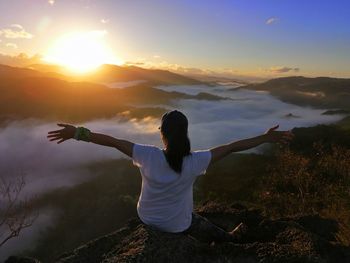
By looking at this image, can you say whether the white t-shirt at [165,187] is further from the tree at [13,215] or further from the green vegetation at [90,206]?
the green vegetation at [90,206]

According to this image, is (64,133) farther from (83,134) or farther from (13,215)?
(13,215)

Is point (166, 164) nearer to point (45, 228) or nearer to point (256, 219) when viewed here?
point (256, 219)

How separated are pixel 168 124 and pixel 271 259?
2.13 m

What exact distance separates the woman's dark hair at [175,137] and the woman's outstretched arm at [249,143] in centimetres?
42

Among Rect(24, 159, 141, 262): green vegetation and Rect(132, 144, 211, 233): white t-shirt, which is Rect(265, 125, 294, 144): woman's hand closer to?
Rect(132, 144, 211, 233): white t-shirt

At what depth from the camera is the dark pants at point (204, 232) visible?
617 cm

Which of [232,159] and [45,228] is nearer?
[45,228]

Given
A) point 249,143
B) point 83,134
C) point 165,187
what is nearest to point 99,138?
point 83,134

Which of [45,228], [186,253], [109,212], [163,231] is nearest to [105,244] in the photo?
[163,231]

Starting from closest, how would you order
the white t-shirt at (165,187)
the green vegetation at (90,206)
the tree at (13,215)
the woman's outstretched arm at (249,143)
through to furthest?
the white t-shirt at (165,187) → the woman's outstretched arm at (249,143) → the tree at (13,215) → the green vegetation at (90,206)

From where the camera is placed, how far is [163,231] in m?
5.90

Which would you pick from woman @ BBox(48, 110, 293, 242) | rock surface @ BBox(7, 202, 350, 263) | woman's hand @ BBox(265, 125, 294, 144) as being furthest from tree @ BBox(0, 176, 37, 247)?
woman's hand @ BBox(265, 125, 294, 144)

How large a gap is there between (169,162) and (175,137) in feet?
1.12

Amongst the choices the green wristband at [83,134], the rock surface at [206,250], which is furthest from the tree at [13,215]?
the green wristband at [83,134]
